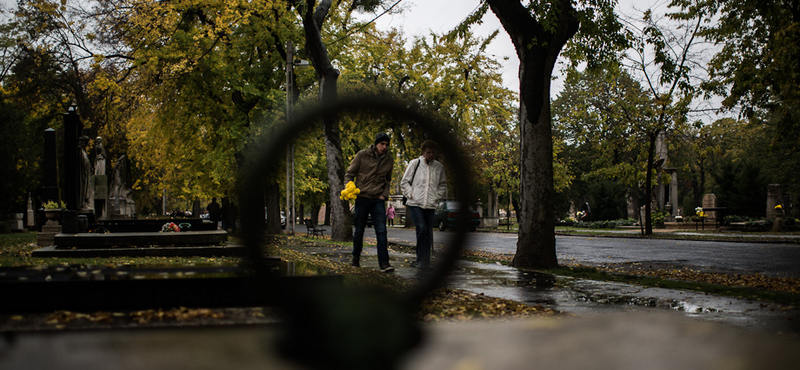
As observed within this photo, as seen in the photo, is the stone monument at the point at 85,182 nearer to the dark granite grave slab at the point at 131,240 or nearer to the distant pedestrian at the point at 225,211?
the dark granite grave slab at the point at 131,240

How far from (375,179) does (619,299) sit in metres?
3.01

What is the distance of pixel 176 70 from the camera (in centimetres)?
2019

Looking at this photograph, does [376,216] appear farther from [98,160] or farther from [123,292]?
[98,160]

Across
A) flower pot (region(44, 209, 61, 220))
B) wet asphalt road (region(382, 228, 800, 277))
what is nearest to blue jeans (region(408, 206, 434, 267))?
wet asphalt road (region(382, 228, 800, 277))

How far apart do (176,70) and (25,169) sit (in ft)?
60.2

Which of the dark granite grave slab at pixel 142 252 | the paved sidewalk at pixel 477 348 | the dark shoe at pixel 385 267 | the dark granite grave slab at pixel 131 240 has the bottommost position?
the paved sidewalk at pixel 477 348

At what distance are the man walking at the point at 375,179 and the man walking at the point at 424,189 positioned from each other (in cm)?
21

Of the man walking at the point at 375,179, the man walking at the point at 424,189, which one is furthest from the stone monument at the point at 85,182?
the man walking at the point at 424,189

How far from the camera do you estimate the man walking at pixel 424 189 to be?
143 inches

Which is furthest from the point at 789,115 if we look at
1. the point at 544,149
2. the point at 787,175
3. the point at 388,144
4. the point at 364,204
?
the point at 787,175

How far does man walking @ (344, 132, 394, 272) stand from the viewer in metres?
4.91

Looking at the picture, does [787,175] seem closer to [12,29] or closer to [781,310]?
[781,310]

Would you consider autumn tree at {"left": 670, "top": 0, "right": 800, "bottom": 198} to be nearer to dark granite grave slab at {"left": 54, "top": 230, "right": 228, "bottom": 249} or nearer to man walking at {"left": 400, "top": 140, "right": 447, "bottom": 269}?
man walking at {"left": 400, "top": 140, "right": 447, "bottom": 269}

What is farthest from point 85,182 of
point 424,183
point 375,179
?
point 424,183
